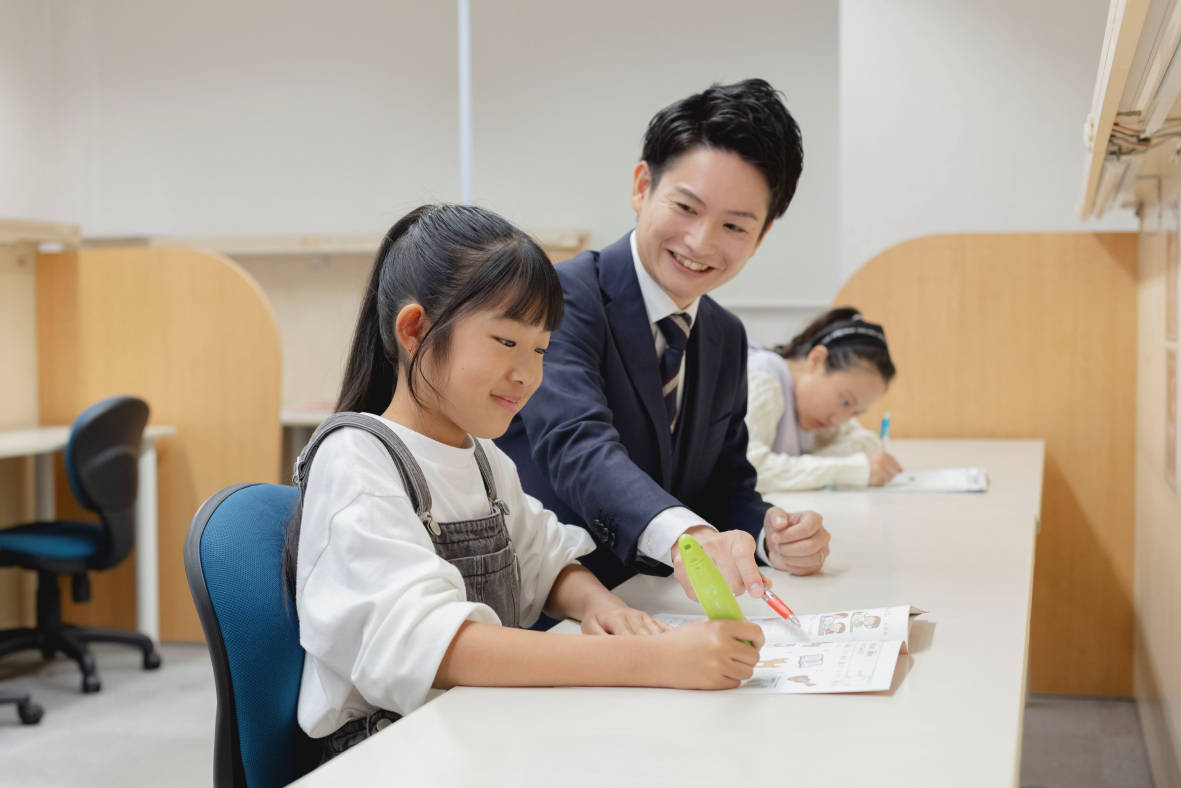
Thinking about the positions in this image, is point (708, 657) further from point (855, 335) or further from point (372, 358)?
point (855, 335)

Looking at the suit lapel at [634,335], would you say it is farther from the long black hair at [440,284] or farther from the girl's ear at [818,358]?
the girl's ear at [818,358]

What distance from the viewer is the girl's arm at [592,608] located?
1.10 metres

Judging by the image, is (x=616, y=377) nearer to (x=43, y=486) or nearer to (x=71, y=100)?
(x=43, y=486)

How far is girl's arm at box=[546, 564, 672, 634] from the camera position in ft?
3.62

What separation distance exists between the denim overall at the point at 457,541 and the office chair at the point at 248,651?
0.17ft

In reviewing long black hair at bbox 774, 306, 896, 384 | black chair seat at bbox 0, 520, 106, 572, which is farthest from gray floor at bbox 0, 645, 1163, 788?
long black hair at bbox 774, 306, 896, 384

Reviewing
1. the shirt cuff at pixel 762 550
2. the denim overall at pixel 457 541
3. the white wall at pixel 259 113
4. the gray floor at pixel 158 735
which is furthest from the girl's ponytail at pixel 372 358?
the white wall at pixel 259 113

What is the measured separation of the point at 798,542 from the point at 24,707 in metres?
2.39

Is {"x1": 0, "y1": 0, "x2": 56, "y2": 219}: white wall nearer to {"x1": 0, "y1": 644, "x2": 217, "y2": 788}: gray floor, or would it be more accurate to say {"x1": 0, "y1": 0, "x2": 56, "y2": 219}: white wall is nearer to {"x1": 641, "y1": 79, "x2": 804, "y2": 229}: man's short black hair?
{"x1": 0, "y1": 644, "x2": 217, "y2": 788}: gray floor

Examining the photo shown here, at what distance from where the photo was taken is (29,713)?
115 inches

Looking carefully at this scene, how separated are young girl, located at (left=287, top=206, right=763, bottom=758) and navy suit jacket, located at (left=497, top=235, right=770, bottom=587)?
77 mm

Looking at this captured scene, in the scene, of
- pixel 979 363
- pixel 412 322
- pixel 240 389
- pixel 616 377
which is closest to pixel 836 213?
pixel 979 363

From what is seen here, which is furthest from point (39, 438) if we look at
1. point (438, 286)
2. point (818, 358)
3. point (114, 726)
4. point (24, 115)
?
point (438, 286)

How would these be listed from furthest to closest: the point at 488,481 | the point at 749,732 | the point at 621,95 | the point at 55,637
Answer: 1. the point at 621,95
2. the point at 55,637
3. the point at 488,481
4. the point at 749,732
